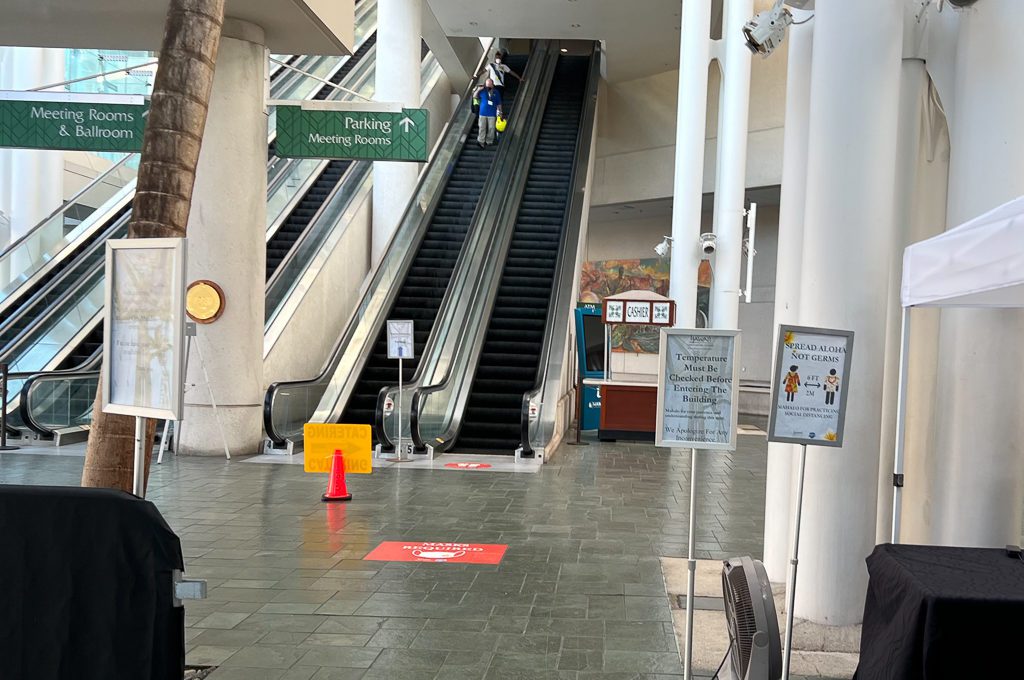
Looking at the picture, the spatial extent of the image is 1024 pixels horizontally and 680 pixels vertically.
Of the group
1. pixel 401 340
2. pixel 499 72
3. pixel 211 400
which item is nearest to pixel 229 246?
pixel 211 400

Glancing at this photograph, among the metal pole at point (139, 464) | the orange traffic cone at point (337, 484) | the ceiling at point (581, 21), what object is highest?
the ceiling at point (581, 21)

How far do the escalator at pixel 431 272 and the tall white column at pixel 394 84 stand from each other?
86 centimetres

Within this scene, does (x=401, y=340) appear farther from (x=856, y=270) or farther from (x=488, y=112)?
(x=488, y=112)

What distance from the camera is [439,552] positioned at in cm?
654

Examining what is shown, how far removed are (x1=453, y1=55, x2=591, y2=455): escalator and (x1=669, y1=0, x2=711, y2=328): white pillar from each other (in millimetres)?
2309

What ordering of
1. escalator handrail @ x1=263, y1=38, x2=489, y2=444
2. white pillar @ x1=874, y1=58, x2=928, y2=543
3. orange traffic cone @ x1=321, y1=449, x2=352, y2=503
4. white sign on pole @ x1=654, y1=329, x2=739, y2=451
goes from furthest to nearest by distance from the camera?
escalator handrail @ x1=263, y1=38, x2=489, y2=444
orange traffic cone @ x1=321, y1=449, x2=352, y2=503
white pillar @ x1=874, y1=58, x2=928, y2=543
white sign on pole @ x1=654, y1=329, x2=739, y2=451

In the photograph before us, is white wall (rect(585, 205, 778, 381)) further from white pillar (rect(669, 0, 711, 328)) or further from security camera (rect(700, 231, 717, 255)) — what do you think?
white pillar (rect(669, 0, 711, 328))

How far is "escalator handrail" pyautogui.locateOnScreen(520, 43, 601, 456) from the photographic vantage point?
11516 mm

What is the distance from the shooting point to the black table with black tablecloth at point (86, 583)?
3.08 metres

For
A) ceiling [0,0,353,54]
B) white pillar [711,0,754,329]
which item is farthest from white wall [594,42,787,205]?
ceiling [0,0,353,54]

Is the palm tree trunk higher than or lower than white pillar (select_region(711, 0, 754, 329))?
lower

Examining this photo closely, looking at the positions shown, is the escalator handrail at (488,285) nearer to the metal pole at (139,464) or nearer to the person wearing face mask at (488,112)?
the person wearing face mask at (488,112)

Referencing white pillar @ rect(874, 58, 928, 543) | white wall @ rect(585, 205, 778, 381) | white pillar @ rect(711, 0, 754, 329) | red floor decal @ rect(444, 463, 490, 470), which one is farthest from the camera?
white wall @ rect(585, 205, 778, 381)

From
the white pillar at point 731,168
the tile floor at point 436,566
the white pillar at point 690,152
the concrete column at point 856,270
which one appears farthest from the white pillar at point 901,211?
the white pillar at point 731,168
